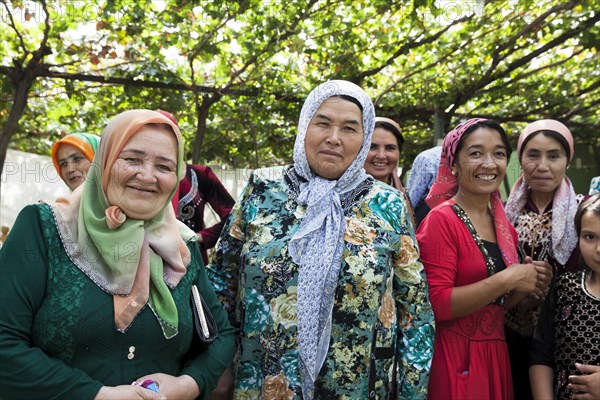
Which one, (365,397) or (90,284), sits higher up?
(90,284)

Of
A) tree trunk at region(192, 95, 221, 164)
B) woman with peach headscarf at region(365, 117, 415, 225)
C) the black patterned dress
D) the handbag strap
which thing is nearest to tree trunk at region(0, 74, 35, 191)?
tree trunk at region(192, 95, 221, 164)

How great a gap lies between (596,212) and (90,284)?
72.6 inches

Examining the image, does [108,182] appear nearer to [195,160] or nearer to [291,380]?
[291,380]

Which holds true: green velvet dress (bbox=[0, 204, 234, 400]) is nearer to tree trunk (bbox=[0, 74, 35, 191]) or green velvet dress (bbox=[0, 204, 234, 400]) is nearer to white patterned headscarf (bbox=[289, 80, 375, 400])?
white patterned headscarf (bbox=[289, 80, 375, 400])

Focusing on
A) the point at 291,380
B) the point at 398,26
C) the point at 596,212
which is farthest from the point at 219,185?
the point at 398,26

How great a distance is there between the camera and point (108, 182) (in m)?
1.77

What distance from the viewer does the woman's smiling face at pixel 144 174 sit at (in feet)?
5.81

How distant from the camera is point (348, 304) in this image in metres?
2.02

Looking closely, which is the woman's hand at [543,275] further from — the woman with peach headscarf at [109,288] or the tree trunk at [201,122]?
the tree trunk at [201,122]

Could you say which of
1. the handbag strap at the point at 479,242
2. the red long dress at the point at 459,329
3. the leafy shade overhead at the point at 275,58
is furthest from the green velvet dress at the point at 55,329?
the leafy shade overhead at the point at 275,58

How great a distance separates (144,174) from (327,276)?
701 mm

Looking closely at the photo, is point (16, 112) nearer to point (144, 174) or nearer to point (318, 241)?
point (144, 174)

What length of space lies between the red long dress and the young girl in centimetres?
15

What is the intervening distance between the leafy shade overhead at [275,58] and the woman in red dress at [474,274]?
2.48 meters
